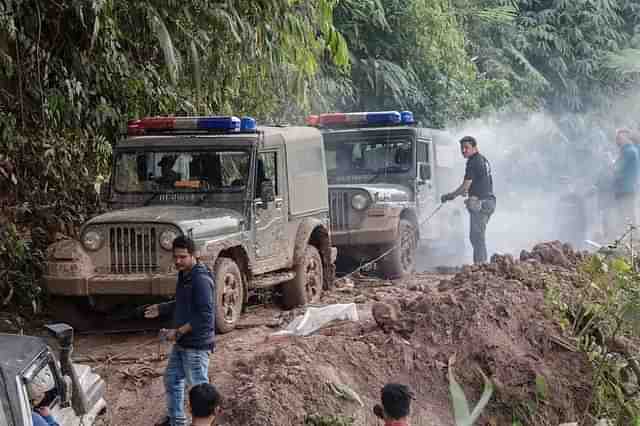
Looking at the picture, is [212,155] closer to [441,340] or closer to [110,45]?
[110,45]

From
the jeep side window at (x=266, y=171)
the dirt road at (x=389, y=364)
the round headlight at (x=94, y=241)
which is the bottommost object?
the dirt road at (x=389, y=364)

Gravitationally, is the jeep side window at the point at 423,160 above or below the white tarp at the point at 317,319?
above

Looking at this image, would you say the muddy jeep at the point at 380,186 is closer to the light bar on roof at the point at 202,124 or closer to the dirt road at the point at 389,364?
the light bar on roof at the point at 202,124

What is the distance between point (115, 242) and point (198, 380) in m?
3.03

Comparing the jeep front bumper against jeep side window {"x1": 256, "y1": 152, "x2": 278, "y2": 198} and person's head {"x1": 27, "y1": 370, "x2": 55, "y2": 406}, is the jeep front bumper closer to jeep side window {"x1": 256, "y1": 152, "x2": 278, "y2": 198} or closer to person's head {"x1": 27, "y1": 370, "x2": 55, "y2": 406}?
jeep side window {"x1": 256, "y1": 152, "x2": 278, "y2": 198}

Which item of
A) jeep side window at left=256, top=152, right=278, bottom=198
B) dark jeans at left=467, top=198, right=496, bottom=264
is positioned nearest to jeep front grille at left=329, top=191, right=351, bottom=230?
dark jeans at left=467, top=198, right=496, bottom=264

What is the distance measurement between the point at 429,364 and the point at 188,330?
8.02 feet

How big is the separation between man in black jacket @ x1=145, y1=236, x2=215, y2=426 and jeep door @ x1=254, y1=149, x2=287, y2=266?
3.39 m

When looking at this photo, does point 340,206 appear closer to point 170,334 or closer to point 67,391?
point 170,334

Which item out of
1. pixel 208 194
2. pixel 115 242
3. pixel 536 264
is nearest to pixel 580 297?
pixel 536 264

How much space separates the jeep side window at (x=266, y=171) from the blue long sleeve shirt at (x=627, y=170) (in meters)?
6.64

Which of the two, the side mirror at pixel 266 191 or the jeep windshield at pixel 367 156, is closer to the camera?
the side mirror at pixel 266 191

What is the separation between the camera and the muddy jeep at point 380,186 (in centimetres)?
1241

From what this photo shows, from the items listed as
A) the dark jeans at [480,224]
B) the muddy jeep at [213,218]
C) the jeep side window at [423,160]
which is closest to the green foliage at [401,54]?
the jeep side window at [423,160]
